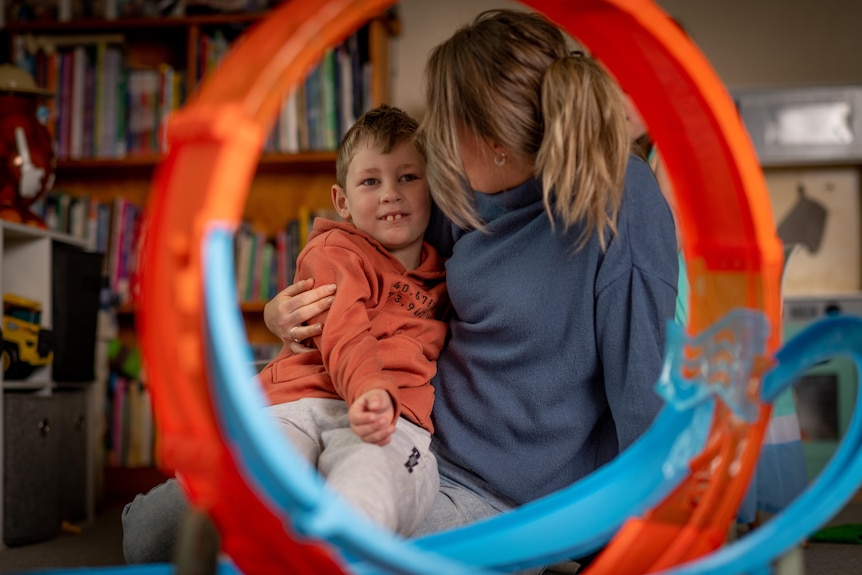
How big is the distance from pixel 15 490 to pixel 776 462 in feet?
5.26

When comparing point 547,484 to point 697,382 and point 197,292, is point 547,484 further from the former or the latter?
point 197,292

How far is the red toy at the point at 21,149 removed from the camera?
7.25 feet

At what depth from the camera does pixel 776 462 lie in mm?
1676

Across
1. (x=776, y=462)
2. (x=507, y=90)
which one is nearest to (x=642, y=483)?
(x=507, y=90)

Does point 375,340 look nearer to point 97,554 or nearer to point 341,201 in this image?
point 341,201

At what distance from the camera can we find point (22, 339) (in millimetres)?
2008

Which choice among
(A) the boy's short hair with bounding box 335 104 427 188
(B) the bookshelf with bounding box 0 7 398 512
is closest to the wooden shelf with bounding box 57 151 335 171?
(B) the bookshelf with bounding box 0 7 398 512

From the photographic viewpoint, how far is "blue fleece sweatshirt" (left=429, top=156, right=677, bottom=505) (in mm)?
1031

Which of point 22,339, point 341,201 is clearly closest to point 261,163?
point 22,339

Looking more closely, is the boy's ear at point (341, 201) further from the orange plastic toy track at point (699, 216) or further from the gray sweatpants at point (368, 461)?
the orange plastic toy track at point (699, 216)

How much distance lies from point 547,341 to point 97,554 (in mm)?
1195

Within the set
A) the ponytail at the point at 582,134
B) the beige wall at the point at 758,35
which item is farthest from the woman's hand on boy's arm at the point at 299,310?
the beige wall at the point at 758,35

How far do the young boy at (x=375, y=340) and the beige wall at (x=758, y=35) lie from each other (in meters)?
1.91

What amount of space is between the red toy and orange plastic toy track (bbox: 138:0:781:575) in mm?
1759
